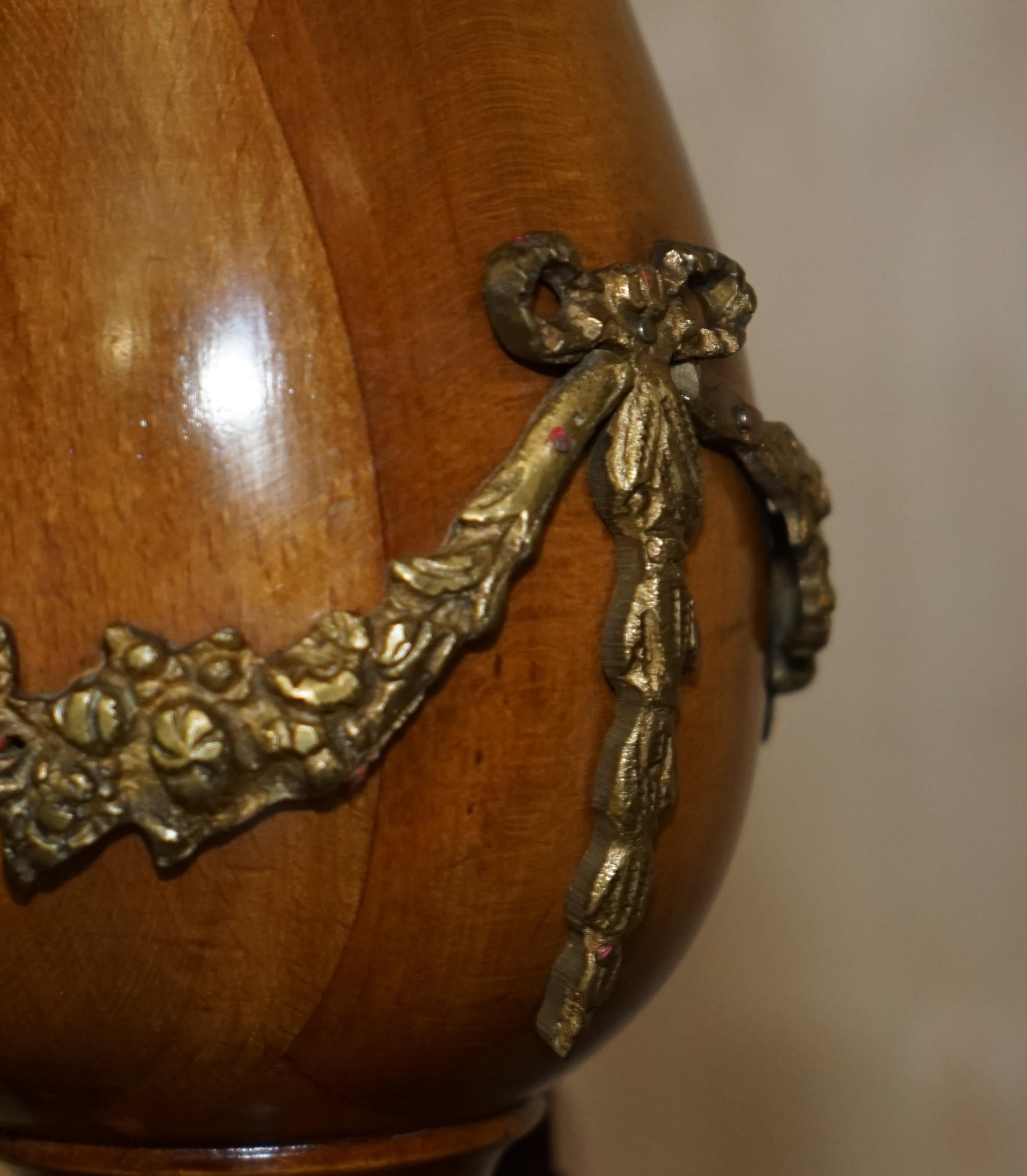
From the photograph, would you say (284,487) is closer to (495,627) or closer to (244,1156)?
(495,627)

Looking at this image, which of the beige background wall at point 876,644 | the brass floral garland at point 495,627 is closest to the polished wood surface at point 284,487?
the brass floral garland at point 495,627

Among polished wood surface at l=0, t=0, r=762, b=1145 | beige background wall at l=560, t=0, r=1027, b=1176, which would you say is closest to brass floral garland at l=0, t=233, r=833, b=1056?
polished wood surface at l=0, t=0, r=762, b=1145

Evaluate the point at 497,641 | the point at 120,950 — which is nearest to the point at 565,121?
the point at 497,641

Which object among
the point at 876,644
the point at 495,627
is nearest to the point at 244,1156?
the point at 495,627

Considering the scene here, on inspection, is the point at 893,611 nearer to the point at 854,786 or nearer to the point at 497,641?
the point at 854,786

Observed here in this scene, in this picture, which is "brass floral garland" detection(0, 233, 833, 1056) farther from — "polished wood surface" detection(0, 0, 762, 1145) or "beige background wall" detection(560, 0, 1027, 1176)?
"beige background wall" detection(560, 0, 1027, 1176)

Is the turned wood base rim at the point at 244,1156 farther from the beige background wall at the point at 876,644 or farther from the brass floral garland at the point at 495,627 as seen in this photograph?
the beige background wall at the point at 876,644

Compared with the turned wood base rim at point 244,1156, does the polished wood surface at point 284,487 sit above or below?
above
